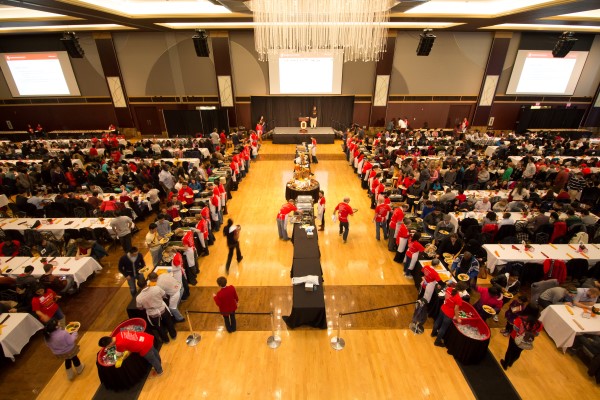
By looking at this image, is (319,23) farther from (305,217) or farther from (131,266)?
(131,266)

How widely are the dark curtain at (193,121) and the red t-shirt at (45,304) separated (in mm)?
16172

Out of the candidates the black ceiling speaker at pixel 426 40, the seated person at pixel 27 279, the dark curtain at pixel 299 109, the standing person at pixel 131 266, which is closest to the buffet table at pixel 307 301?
the standing person at pixel 131 266

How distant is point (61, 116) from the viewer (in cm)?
1962

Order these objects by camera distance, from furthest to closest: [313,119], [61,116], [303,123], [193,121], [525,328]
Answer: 1. [313,119]
2. [193,121]
3. [61,116]
4. [303,123]
5. [525,328]

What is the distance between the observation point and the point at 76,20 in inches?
483

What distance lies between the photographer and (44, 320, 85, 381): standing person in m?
4.52

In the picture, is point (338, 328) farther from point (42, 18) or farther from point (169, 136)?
point (169, 136)

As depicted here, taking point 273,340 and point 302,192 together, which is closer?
point 273,340

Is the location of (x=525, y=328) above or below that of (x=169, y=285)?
below

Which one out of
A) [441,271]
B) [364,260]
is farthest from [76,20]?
[441,271]

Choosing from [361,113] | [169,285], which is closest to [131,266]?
[169,285]

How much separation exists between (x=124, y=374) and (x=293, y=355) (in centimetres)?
273

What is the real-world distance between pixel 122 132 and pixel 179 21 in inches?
400

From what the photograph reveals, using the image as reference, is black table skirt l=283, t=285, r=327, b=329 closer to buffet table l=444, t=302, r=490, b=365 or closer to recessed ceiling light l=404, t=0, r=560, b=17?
buffet table l=444, t=302, r=490, b=365
